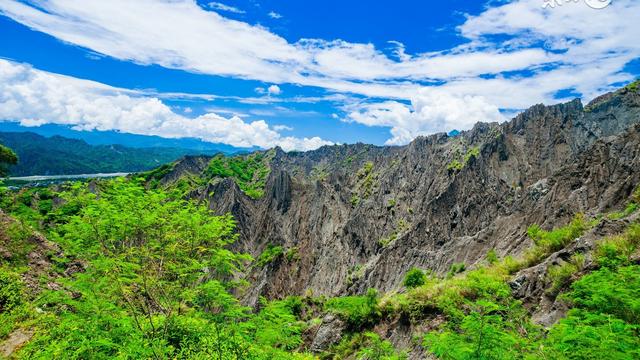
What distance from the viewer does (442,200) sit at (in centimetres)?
7350

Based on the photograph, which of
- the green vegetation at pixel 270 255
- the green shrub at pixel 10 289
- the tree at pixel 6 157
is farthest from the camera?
the green vegetation at pixel 270 255

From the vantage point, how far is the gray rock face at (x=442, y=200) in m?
37.0

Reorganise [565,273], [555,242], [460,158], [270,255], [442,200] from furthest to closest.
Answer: [460,158], [270,255], [442,200], [555,242], [565,273]

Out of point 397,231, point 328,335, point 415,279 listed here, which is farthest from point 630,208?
point 397,231

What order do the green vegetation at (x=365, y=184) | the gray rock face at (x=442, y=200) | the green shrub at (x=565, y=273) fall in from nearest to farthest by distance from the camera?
the green shrub at (x=565, y=273) < the gray rock face at (x=442, y=200) < the green vegetation at (x=365, y=184)

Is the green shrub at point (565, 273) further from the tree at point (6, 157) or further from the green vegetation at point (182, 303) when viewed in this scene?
the tree at point (6, 157)

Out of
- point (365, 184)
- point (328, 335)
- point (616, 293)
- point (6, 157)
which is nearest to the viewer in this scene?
point (616, 293)

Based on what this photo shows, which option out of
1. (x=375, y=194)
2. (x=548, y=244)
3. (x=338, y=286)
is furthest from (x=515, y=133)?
(x=548, y=244)

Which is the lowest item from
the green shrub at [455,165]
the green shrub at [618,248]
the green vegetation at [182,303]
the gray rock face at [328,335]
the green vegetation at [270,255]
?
the green vegetation at [270,255]

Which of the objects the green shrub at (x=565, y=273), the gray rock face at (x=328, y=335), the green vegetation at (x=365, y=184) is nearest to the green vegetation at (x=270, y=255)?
the green vegetation at (x=365, y=184)

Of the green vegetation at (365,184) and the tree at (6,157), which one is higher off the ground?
the tree at (6,157)

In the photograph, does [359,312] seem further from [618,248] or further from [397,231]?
[397,231]

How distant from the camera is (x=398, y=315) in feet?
85.6

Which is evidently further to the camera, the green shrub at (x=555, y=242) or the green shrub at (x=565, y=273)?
the green shrub at (x=555, y=242)
